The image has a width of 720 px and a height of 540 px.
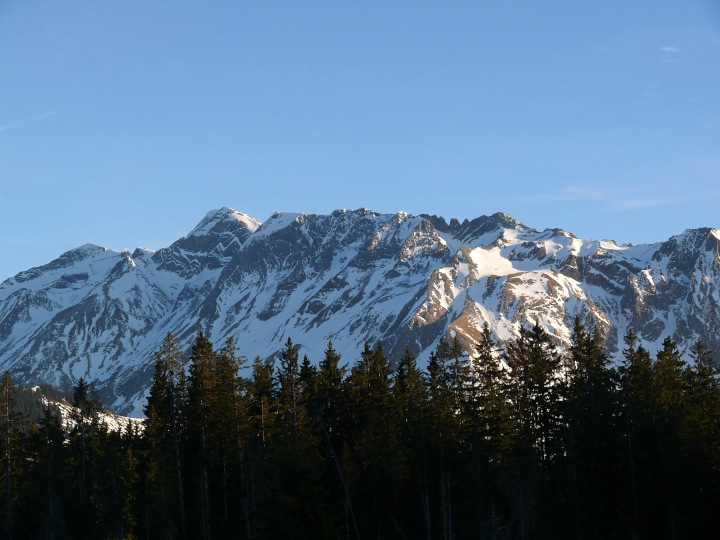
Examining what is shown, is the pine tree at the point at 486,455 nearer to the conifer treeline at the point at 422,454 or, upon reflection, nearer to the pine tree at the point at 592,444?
the conifer treeline at the point at 422,454

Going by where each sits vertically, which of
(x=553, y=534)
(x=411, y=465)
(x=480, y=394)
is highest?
(x=480, y=394)

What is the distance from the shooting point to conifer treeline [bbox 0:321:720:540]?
6356 cm

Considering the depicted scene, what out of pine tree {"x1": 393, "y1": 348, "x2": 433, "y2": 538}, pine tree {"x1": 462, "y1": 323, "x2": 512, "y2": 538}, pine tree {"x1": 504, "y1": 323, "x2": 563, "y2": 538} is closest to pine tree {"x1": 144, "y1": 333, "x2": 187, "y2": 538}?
pine tree {"x1": 393, "y1": 348, "x2": 433, "y2": 538}

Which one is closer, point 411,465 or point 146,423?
point 411,465

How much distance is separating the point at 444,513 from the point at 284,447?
43.8ft

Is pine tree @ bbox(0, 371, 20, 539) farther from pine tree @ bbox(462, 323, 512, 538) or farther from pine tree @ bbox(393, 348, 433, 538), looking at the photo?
pine tree @ bbox(462, 323, 512, 538)

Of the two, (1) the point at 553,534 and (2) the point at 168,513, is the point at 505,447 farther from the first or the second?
(2) the point at 168,513

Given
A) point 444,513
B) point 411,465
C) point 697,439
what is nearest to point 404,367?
point 411,465

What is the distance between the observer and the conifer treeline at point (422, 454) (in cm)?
6356

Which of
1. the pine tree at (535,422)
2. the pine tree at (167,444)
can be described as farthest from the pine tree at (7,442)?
the pine tree at (535,422)

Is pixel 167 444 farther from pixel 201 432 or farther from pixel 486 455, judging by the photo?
pixel 486 455

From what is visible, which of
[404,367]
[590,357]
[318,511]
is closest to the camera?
[318,511]

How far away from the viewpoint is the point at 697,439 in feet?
213

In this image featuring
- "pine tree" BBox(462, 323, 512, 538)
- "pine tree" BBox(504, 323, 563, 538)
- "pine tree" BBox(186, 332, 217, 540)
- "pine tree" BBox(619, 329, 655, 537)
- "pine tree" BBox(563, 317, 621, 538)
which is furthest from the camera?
"pine tree" BBox(186, 332, 217, 540)
